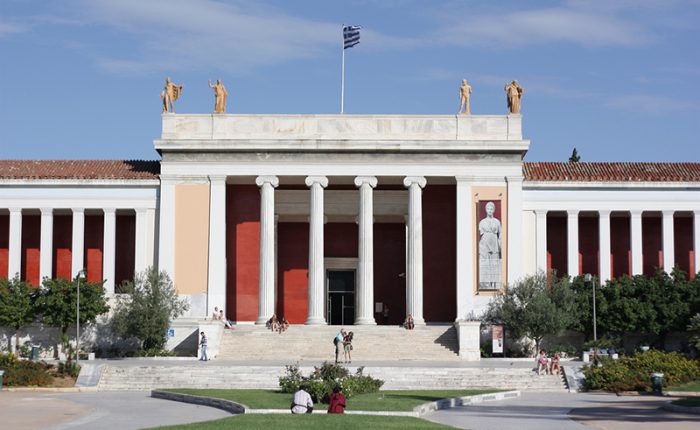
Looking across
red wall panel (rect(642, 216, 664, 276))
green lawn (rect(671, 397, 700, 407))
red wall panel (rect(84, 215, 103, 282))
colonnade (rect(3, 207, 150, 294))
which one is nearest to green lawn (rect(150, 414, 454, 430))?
green lawn (rect(671, 397, 700, 407))

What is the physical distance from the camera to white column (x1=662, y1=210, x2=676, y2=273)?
205 ft

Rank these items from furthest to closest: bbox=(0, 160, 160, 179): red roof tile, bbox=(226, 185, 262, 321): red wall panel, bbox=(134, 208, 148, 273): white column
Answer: bbox=(226, 185, 262, 321): red wall panel < bbox=(0, 160, 160, 179): red roof tile < bbox=(134, 208, 148, 273): white column

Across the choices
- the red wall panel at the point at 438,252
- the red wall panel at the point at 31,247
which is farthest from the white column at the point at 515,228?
the red wall panel at the point at 31,247

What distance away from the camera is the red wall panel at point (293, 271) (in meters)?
65.4

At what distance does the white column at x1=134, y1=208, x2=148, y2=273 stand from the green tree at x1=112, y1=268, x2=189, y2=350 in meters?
2.71

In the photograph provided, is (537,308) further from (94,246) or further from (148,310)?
(94,246)

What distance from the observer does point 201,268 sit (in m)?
61.6

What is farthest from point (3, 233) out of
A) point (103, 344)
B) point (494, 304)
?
point (494, 304)

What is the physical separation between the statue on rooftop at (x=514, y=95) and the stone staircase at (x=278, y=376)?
17.2 m

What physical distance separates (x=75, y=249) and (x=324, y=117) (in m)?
14.1

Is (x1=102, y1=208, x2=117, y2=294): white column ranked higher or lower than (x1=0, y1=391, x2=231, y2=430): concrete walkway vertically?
higher

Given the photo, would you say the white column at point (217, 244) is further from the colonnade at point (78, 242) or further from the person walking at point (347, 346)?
the person walking at point (347, 346)

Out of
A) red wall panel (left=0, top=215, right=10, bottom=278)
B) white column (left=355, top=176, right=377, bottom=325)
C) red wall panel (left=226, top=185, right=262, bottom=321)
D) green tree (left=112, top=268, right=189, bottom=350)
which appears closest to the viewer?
green tree (left=112, top=268, right=189, bottom=350)

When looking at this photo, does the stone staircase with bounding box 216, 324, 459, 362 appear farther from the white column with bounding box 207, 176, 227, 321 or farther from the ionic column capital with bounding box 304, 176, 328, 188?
the ionic column capital with bounding box 304, 176, 328, 188
